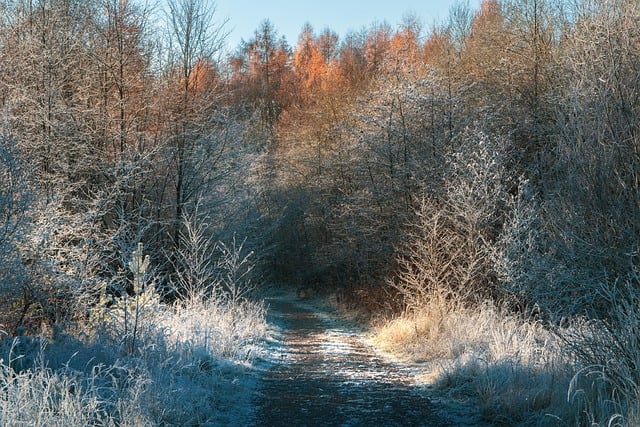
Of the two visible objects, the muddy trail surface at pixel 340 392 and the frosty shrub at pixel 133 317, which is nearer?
the muddy trail surface at pixel 340 392

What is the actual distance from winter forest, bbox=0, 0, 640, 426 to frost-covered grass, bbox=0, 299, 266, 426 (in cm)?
4

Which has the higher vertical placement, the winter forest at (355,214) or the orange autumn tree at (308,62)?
the orange autumn tree at (308,62)

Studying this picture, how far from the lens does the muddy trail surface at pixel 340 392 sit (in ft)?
20.8

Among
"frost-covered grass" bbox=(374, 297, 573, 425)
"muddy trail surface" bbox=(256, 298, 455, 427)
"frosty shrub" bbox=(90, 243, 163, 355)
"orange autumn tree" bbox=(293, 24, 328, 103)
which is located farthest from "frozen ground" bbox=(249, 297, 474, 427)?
"orange autumn tree" bbox=(293, 24, 328, 103)

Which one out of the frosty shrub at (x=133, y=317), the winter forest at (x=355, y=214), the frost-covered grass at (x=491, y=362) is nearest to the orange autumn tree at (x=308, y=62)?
the winter forest at (x=355, y=214)

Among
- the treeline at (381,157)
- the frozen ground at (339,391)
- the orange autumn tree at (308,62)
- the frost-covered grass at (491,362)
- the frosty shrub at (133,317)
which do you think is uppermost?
→ the orange autumn tree at (308,62)

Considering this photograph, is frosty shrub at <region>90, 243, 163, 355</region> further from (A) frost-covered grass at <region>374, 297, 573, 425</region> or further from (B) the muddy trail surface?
(A) frost-covered grass at <region>374, 297, 573, 425</region>

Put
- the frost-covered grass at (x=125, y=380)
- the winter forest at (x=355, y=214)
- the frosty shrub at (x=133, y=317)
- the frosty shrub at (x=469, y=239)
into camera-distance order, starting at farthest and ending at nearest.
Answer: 1. the frosty shrub at (x=469, y=239)
2. the frosty shrub at (x=133, y=317)
3. the winter forest at (x=355, y=214)
4. the frost-covered grass at (x=125, y=380)

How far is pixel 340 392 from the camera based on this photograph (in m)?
7.68

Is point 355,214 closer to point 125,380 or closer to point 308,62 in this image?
point 125,380

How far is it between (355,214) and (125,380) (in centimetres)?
1464

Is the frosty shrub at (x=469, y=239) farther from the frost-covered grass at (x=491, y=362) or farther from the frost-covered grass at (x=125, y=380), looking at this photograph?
the frost-covered grass at (x=125, y=380)

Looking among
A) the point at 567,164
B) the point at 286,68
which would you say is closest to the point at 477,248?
the point at 567,164

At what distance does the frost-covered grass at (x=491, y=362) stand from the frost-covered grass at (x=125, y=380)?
9.21 ft
